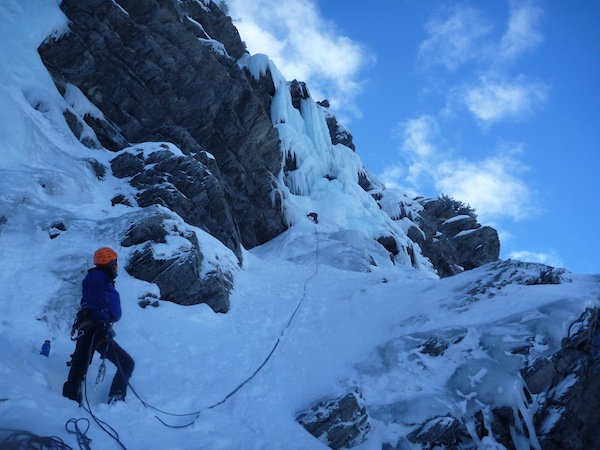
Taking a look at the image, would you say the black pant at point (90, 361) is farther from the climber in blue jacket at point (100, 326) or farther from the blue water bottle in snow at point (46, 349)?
the blue water bottle in snow at point (46, 349)

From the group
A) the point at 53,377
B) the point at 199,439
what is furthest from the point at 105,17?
the point at 199,439

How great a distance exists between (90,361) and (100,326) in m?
0.46

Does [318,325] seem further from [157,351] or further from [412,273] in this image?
[412,273]

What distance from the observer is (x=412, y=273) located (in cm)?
2427

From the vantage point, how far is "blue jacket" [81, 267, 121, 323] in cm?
557

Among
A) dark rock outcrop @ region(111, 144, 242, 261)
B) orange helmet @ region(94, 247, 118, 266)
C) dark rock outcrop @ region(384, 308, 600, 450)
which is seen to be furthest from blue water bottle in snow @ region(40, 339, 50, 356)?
dark rock outcrop @ region(111, 144, 242, 261)

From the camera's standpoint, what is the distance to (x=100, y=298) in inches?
222

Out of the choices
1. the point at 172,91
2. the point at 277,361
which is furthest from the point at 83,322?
the point at 172,91

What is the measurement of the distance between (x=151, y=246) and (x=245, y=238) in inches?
532

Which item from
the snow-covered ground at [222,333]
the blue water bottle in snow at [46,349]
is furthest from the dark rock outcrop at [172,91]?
the blue water bottle in snow at [46,349]

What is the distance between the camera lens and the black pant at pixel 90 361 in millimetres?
5082

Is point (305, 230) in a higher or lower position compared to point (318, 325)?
higher

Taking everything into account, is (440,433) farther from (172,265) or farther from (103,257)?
(172,265)

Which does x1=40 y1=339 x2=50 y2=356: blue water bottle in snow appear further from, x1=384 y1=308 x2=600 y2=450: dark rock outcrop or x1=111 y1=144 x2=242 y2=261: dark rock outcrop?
x1=111 y1=144 x2=242 y2=261: dark rock outcrop
